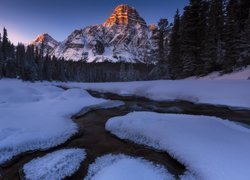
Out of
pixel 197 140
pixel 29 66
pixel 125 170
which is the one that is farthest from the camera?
pixel 29 66

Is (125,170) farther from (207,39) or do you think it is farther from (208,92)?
(207,39)

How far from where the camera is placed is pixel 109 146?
6.45 m

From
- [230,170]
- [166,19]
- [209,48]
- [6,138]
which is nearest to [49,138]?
[6,138]

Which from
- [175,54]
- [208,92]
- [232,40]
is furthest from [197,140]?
[175,54]

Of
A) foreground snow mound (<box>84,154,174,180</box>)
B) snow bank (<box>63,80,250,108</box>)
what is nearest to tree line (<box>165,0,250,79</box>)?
snow bank (<box>63,80,250,108</box>)

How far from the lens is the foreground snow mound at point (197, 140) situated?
4086mm

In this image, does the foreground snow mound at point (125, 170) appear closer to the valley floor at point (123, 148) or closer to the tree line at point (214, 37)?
the valley floor at point (123, 148)

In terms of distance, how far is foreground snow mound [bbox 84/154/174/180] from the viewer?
4.23 metres

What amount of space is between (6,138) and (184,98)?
1408 centimetres

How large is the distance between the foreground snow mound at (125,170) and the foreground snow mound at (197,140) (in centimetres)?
83

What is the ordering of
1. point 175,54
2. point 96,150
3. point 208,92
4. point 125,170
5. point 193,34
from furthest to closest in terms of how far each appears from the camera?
1. point 175,54
2. point 193,34
3. point 208,92
4. point 96,150
5. point 125,170

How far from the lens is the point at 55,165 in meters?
4.87

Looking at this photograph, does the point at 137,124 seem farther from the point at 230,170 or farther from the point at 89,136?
the point at 230,170

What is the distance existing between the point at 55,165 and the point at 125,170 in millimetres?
1964
